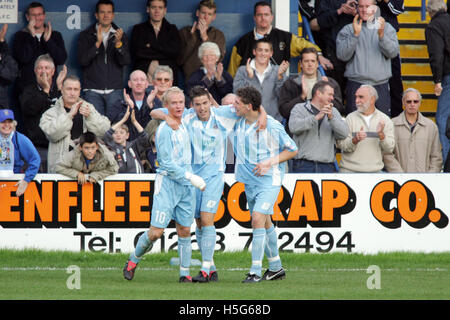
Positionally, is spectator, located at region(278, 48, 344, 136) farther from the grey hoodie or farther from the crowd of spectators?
the grey hoodie

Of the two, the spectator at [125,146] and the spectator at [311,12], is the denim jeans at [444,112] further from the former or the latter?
the spectator at [125,146]

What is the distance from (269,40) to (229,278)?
5.49 meters

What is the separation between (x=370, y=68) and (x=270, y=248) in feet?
17.0

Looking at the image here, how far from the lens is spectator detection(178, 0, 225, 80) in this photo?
49.3ft

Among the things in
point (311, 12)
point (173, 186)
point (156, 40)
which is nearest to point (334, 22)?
point (311, 12)

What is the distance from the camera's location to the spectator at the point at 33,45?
1460 centimetres

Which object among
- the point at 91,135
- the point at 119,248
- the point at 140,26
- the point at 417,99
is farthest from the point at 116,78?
the point at 417,99

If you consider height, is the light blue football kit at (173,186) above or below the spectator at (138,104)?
below

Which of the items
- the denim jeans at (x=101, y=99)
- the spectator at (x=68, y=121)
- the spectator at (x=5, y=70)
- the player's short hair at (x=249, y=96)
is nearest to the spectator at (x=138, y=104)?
the spectator at (x=68, y=121)

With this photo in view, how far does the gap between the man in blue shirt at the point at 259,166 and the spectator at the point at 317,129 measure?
8.51 ft

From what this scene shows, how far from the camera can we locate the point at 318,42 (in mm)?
Answer: 16172

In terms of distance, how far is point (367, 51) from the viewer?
47.7ft

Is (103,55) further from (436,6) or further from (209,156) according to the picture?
(436,6)

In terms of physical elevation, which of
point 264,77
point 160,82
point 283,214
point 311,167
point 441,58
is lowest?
point 283,214
